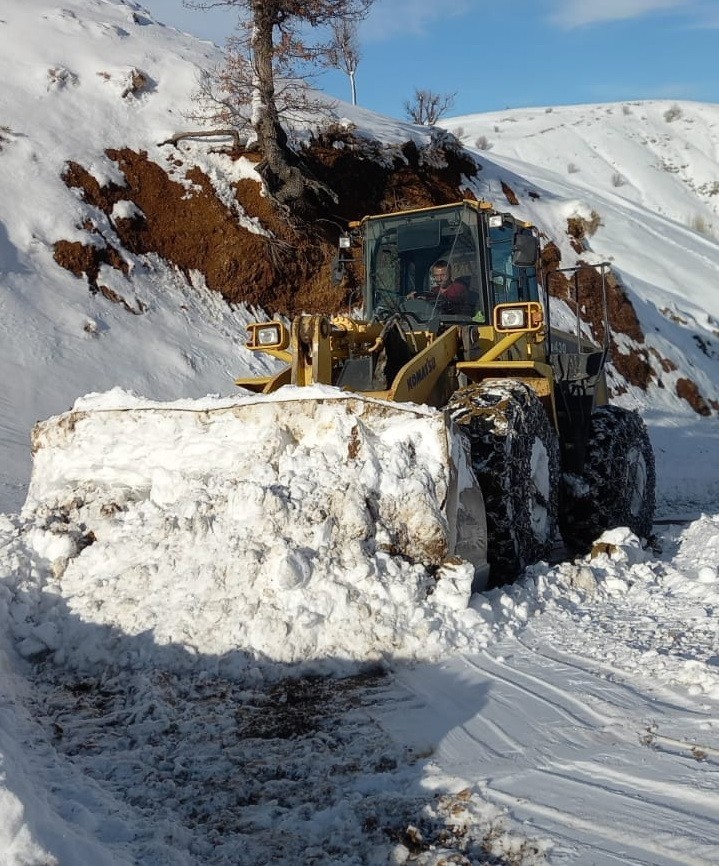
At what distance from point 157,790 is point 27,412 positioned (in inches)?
293

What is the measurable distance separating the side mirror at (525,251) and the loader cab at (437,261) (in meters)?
0.81

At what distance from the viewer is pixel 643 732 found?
3.60m

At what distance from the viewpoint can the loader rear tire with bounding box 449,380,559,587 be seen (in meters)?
5.87

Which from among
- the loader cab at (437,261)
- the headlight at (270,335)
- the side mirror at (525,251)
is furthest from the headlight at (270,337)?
the side mirror at (525,251)

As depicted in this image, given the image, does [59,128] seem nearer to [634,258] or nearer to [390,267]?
[390,267]

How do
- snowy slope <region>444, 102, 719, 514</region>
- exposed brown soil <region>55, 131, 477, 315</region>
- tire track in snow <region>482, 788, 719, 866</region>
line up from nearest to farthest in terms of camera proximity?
tire track in snow <region>482, 788, 719, 866</region>, exposed brown soil <region>55, 131, 477, 315</region>, snowy slope <region>444, 102, 719, 514</region>

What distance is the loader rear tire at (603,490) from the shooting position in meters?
7.63

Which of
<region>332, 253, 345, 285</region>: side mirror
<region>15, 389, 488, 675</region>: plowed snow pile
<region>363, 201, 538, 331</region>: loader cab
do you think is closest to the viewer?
<region>15, 389, 488, 675</region>: plowed snow pile

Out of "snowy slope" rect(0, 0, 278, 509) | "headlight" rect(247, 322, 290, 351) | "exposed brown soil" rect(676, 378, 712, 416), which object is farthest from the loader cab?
"exposed brown soil" rect(676, 378, 712, 416)

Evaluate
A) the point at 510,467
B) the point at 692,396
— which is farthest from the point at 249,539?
the point at 692,396

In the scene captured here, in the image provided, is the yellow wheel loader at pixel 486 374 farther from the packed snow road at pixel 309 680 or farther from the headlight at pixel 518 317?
the packed snow road at pixel 309 680

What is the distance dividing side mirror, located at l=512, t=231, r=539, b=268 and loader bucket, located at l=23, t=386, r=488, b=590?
184 centimetres

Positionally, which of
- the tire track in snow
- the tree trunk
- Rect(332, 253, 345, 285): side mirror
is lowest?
the tire track in snow

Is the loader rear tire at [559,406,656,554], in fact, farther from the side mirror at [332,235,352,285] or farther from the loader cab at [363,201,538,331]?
the side mirror at [332,235,352,285]
